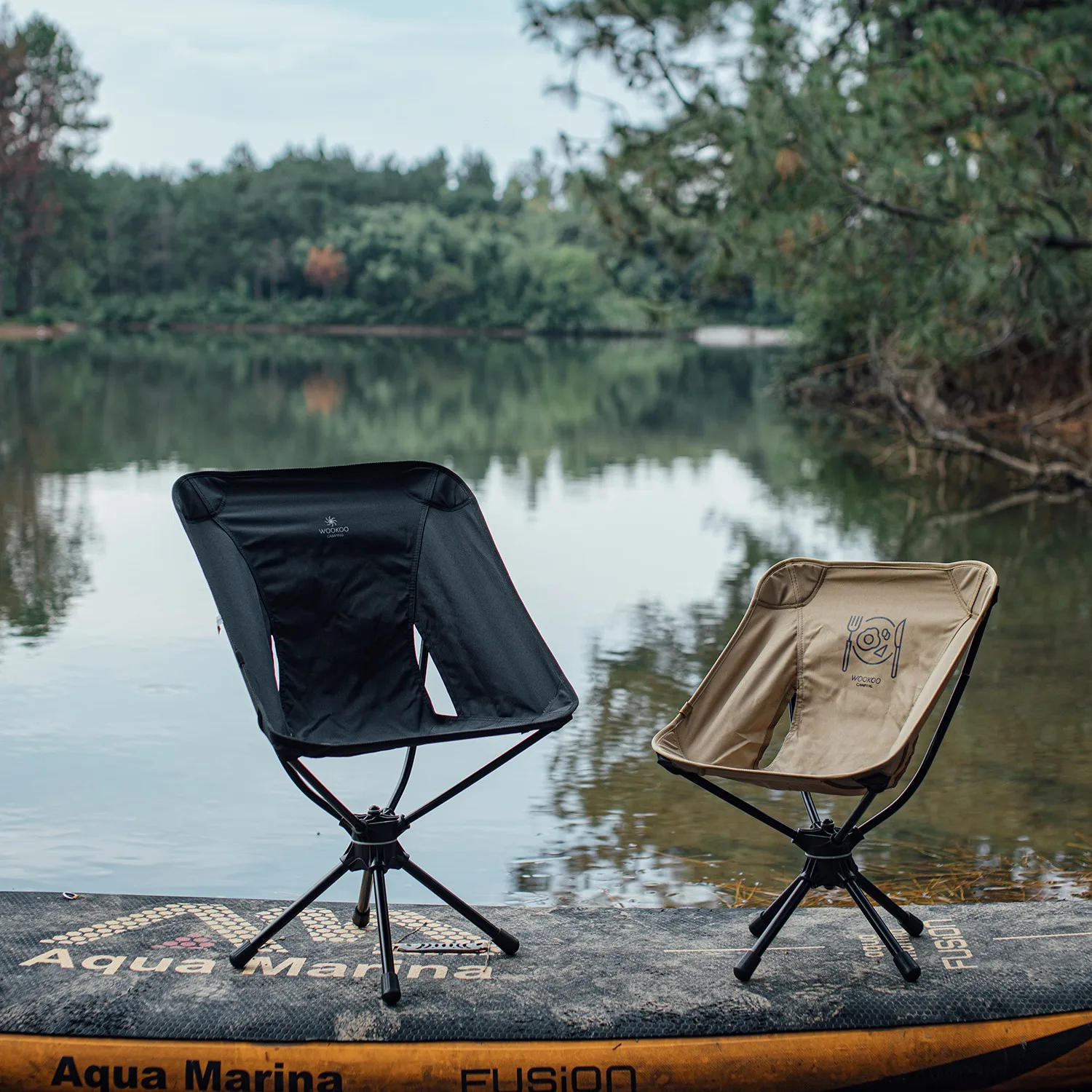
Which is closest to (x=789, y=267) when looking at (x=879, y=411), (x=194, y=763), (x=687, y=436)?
(x=687, y=436)

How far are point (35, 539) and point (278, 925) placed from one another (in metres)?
6.80

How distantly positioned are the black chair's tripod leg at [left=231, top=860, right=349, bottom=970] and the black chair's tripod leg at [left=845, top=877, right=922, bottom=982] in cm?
95

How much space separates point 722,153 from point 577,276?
4969 cm

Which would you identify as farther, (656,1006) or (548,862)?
(548,862)

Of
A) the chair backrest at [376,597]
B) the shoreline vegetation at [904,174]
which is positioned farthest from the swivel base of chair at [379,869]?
the shoreline vegetation at [904,174]

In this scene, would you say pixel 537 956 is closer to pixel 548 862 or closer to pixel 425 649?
pixel 425 649

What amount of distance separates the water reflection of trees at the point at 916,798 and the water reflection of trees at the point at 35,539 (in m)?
2.66

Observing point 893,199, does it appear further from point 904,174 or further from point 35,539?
point 35,539

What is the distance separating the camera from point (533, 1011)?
2.61 meters

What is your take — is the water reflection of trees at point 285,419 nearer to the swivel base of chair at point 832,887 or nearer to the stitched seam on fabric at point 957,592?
the swivel base of chair at point 832,887

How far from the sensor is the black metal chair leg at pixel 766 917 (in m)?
2.84

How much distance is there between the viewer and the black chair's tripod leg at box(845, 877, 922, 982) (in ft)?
8.98

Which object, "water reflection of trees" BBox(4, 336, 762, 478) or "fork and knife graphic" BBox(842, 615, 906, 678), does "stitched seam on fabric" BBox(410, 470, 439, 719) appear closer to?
"fork and knife graphic" BBox(842, 615, 906, 678)

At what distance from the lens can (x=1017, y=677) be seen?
605cm
